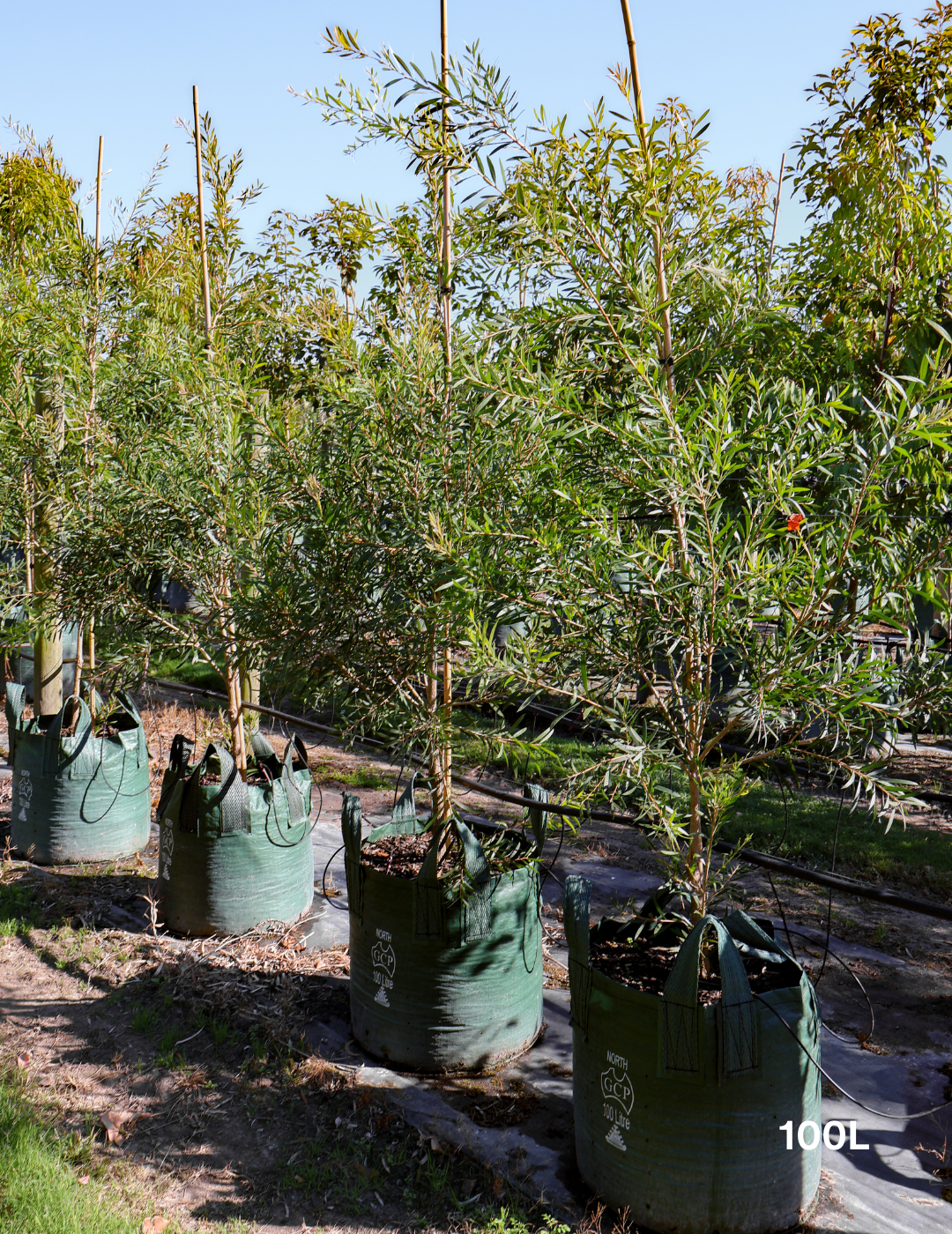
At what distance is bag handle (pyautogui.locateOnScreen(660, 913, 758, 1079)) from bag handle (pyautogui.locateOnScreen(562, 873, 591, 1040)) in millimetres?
316

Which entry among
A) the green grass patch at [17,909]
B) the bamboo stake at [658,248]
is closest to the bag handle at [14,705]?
the green grass patch at [17,909]

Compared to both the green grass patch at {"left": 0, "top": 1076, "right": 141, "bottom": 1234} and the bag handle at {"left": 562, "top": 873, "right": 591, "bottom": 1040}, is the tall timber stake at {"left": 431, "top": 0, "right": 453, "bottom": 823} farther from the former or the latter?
the green grass patch at {"left": 0, "top": 1076, "right": 141, "bottom": 1234}

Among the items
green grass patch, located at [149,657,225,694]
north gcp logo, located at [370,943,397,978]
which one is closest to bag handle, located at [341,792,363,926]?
north gcp logo, located at [370,943,397,978]

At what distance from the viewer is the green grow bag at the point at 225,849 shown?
15.4ft

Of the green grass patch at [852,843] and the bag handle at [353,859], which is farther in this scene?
the green grass patch at [852,843]

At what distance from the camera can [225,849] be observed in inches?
184

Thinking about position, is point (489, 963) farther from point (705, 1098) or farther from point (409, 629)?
point (409, 629)

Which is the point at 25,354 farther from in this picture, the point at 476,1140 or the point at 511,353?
the point at 476,1140

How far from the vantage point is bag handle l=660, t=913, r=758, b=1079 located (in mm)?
2531

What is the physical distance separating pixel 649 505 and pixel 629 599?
0.35 m

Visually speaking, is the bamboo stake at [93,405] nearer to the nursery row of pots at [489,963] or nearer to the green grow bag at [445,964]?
the nursery row of pots at [489,963]

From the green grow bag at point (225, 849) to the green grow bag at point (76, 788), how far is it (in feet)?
3.39

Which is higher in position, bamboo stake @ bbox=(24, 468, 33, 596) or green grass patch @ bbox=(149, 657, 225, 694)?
bamboo stake @ bbox=(24, 468, 33, 596)

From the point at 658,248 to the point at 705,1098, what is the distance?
2.33 m
